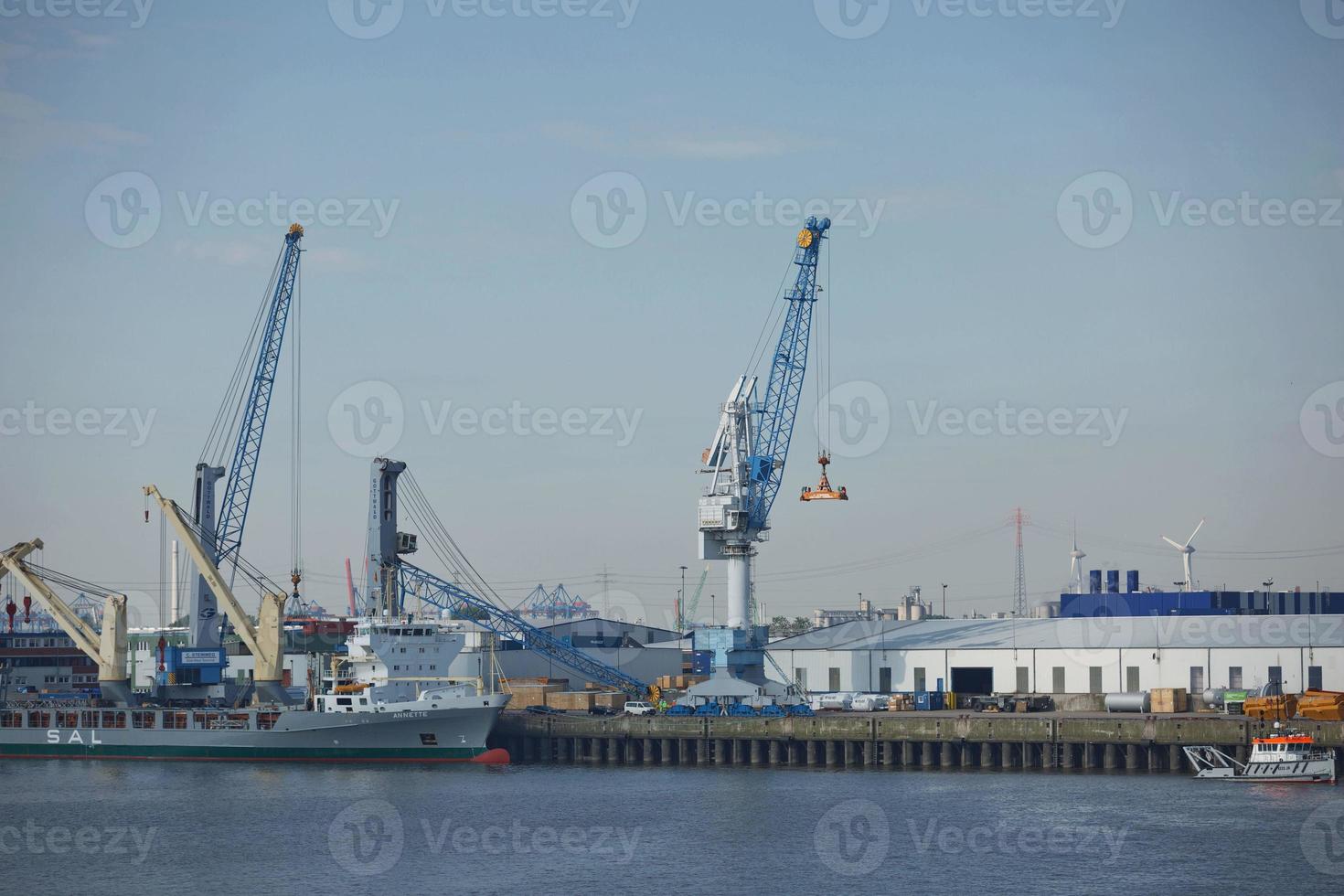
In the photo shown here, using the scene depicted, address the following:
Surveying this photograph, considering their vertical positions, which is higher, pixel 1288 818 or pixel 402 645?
pixel 402 645

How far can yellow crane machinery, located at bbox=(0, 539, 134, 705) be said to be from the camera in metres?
105

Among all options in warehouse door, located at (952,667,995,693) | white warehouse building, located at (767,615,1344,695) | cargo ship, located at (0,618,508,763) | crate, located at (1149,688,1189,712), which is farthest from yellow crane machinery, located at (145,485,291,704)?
crate, located at (1149,688,1189,712)

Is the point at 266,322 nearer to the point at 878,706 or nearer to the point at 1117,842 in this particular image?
the point at 878,706

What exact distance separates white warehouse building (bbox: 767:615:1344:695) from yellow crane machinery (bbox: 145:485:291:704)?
102 feet

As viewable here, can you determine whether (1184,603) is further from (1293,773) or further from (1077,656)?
(1293,773)

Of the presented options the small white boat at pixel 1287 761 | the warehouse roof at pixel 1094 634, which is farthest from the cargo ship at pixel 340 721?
the small white boat at pixel 1287 761

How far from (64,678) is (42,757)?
3092 centimetres

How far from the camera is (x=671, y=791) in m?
77.2

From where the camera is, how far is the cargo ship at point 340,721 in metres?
90.6

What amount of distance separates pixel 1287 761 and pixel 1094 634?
88.1 ft

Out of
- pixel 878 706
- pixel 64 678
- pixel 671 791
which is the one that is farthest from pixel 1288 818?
pixel 64 678

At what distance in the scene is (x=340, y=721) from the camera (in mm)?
91500

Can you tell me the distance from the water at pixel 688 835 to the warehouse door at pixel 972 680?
20.3 meters

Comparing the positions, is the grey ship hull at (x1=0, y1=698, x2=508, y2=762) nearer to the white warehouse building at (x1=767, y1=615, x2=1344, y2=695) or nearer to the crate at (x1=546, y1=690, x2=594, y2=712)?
the crate at (x1=546, y1=690, x2=594, y2=712)
